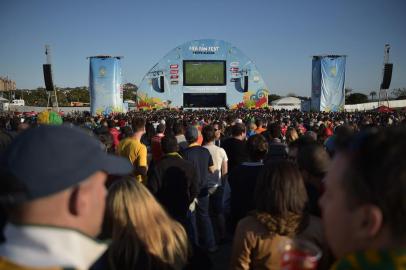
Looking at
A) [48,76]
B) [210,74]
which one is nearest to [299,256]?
[48,76]

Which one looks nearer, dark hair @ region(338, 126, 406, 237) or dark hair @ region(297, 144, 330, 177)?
dark hair @ region(338, 126, 406, 237)

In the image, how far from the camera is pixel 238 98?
41.1 metres

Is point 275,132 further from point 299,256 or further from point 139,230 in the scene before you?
point 299,256

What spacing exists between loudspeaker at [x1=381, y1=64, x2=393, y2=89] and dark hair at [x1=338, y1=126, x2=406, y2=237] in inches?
1199

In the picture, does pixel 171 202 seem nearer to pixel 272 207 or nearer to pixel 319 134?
pixel 272 207

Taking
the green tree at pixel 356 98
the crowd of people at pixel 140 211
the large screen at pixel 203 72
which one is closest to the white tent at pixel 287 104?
the green tree at pixel 356 98

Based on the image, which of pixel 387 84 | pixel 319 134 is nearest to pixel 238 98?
pixel 387 84

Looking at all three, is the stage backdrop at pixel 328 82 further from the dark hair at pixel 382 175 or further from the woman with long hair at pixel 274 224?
the dark hair at pixel 382 175

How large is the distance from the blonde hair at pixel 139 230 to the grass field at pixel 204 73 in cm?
3959

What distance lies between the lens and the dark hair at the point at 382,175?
0.89 m

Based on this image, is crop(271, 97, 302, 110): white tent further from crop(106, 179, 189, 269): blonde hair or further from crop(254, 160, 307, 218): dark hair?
crop(106, 179, 189, 269): blonde hair

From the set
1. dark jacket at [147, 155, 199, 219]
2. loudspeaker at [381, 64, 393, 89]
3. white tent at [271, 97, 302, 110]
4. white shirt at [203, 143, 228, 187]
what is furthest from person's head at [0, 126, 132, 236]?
white tent at [271, 97, 302, 110]

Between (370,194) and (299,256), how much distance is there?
511 mm

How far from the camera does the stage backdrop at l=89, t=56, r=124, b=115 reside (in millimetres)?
24438
